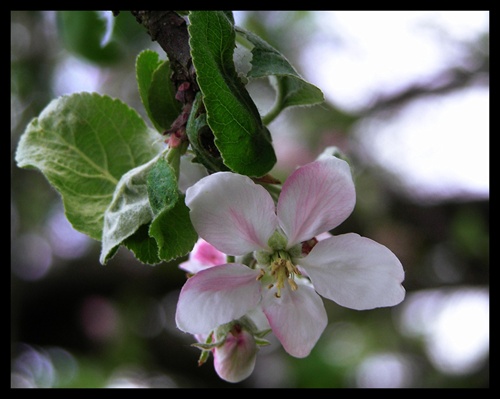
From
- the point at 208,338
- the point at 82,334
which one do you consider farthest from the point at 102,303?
the point at 208,338

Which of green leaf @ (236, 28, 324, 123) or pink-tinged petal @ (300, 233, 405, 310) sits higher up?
green leaf @ (236, 28, 324, 123)

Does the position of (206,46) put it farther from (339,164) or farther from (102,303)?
(102,303)

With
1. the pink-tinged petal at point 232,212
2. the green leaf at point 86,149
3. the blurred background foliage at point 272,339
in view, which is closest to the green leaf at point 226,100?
the pink-tinged petal at point 232,212

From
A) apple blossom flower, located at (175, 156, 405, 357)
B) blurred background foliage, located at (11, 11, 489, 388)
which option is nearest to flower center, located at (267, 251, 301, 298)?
apple blossom flower, located at (175, 156, 405, 357)

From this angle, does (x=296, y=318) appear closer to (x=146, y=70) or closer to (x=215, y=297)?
(x=215, y=297)

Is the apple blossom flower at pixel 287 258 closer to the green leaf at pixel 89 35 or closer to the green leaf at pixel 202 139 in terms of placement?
the green leaf at pixel 202 139

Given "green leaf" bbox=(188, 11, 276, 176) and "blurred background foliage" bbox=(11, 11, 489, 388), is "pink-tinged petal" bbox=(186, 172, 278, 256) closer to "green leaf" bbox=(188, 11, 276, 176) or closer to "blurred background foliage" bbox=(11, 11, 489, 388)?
"green leaf" bbox=(188, 11, 276, 176)

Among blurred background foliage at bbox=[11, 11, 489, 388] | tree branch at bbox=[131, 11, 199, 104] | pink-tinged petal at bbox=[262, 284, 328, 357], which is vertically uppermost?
tree branch at bbox=[131, 11, 199, 104]

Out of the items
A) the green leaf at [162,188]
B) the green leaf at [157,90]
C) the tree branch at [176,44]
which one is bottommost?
the green leaf at [162,188]
